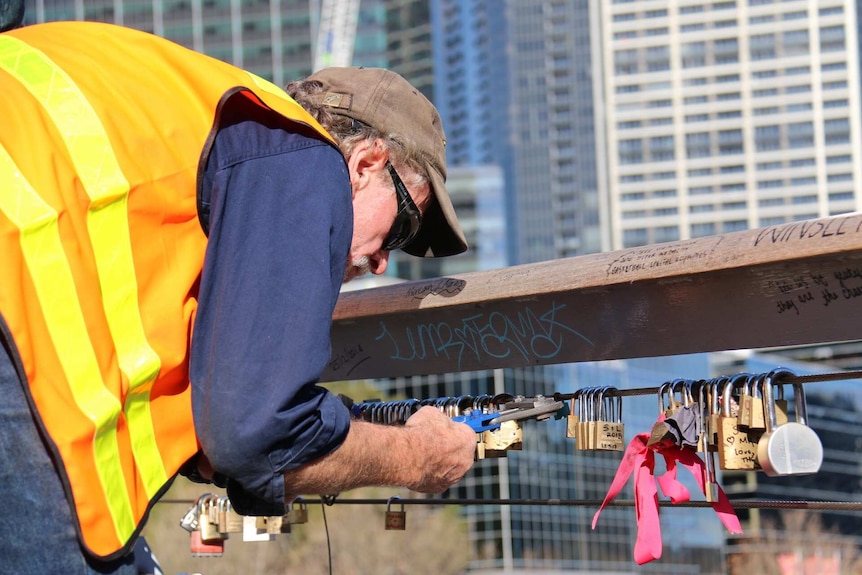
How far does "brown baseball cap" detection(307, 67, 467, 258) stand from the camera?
2.30m

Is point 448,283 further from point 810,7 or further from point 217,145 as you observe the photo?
point 810,7

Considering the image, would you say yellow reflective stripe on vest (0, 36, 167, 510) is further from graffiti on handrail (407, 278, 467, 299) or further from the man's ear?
graffiti on handrail (407, 278, 467, 299)

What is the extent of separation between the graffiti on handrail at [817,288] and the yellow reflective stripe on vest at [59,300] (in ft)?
4.76

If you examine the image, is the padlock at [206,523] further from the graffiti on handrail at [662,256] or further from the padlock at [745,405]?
the padlock at [745,405]

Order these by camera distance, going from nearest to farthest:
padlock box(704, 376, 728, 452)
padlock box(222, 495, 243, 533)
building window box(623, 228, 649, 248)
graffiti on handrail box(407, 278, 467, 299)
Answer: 1. padlock box(704, 376, 728, 452)
2. graffiti on handrail box(407, 278, 467, 299)
3. padlock box(222, 495, 243, 533)
4. building window box(623, 228, 649, 248)

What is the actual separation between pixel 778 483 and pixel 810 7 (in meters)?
85.6

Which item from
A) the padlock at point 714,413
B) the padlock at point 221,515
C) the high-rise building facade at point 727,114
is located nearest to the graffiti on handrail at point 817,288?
the padlock at point 714,413

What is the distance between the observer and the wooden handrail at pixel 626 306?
2.47 m

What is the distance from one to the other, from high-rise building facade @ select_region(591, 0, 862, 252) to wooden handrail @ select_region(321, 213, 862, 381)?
14175 cm

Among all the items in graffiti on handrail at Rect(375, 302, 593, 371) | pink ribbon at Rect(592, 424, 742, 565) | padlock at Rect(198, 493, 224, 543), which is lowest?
padlock at Rect(198, 493, 224, 543)

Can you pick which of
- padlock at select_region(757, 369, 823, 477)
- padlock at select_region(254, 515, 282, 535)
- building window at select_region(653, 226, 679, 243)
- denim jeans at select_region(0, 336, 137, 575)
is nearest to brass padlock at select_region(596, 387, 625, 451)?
padlock at select_region(757, 369, 823, 477)

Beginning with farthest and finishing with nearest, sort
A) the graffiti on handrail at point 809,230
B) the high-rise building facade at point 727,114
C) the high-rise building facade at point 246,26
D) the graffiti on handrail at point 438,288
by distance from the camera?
the high-rise building facade at point 727,114 → the high-rise building facade at point 246,26 → the graffiti on handrail at point 438,288 → the graffiti on handrail at point 809,230

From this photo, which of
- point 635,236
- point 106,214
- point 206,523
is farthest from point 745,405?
point 635,236

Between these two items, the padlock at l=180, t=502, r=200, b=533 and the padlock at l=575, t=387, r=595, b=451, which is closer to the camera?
the padlock at l=575, t=387, r=595, b=451
